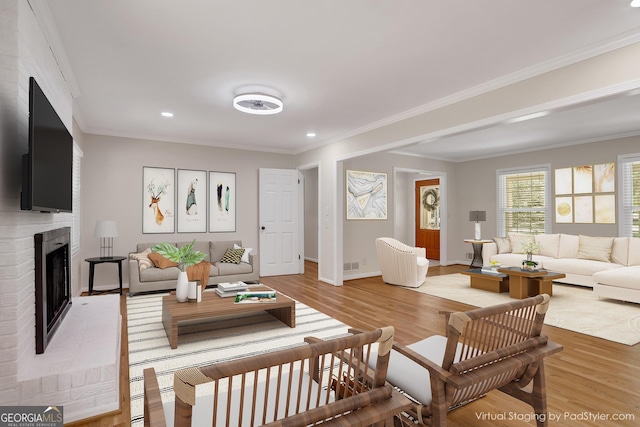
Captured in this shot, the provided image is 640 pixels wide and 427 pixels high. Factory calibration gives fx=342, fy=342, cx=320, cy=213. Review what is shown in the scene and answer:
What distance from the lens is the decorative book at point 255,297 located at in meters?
3.50

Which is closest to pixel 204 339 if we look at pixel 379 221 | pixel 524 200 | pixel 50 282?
pixel 50 282

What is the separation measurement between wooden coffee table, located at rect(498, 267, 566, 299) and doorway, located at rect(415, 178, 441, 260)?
3.93 meters

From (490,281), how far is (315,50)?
443cm

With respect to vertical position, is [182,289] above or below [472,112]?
below

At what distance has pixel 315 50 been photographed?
2951 millimetres

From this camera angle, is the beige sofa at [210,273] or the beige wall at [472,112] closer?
the beige wall at [472,112]

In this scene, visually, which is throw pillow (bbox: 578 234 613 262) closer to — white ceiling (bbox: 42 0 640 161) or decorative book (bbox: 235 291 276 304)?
white ceiling (bbox: 42 0 640 161)

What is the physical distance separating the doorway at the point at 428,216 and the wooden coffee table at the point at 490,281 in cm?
344

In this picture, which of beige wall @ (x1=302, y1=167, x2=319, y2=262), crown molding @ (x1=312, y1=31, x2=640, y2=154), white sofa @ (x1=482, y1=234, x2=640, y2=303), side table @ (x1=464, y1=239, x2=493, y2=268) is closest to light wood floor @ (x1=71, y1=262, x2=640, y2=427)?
white sofa @ (x1=482, y1=234, x2=640, y2=303)

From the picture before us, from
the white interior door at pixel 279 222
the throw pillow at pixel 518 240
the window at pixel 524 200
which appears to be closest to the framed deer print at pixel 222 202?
the white interior door at pixel 279 222

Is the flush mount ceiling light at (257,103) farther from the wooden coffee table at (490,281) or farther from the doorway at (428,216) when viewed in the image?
the doorway at (428,216)

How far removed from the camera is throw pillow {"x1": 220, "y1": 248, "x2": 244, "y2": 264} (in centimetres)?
586

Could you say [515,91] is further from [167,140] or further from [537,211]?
[167,140]

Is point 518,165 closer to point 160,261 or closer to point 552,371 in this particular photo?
point 552,371
